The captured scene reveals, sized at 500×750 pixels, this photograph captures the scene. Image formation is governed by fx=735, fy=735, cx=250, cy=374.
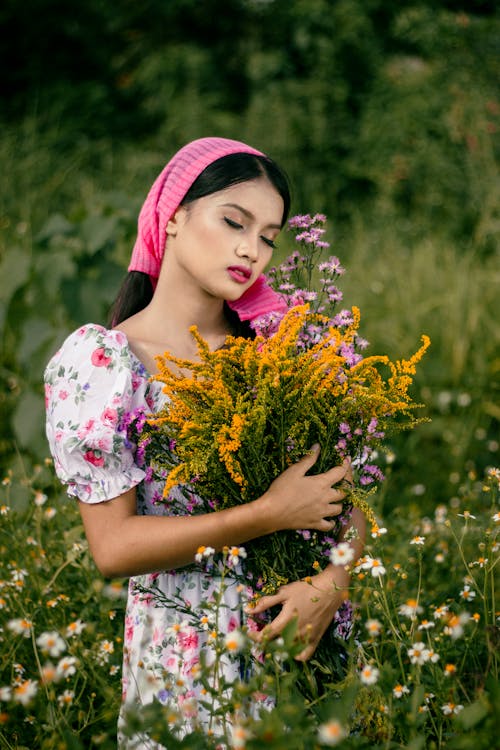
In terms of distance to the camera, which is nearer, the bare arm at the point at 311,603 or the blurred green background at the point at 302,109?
the bare arm at the point at 311,603

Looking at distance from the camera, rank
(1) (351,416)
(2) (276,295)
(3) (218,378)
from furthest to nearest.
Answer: (2) (276,295) < (1) (351,416) < (3) (218,378)

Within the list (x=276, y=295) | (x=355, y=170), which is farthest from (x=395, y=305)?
(x=355, y=170)

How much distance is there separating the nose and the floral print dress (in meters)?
0.31

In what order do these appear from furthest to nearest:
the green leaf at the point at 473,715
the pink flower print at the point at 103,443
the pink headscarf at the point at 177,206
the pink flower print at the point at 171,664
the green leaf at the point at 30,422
Result: the green leaf at the point at 30,422
the pink headscarf at the point at 177,206
the pink flower print at the point at 171,664
the pink flower print at the point at 103,443
the green leaf at the point at 473,715

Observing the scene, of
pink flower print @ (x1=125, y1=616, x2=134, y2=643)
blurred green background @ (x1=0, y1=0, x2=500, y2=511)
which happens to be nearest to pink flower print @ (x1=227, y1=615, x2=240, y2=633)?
pink flower print @ (x1=125, y1=616, x2=134, y2=643)

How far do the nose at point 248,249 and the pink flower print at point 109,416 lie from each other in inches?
17.0

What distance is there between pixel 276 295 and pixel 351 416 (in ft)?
1.41

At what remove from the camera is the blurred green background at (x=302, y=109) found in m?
5.72

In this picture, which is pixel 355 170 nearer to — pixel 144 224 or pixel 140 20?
pixel 140 20

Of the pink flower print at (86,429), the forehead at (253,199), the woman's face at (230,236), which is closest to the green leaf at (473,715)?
the pink flower print at (86,429)

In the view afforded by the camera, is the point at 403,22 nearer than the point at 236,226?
No

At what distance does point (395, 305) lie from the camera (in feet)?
14.6

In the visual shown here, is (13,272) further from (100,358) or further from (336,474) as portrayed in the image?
(336,474)

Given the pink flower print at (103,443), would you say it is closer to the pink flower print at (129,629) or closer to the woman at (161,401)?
the woman at (161,401)
